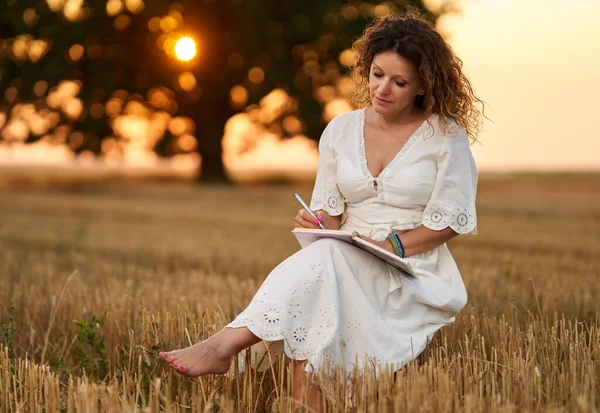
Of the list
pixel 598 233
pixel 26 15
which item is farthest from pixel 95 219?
pixel 26 15

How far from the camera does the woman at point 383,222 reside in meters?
3.25

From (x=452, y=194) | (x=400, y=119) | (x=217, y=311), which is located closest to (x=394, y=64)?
(x=400, y=119)

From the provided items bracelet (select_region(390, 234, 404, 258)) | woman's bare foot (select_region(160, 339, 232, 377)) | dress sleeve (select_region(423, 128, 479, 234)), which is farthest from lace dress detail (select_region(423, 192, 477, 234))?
woman's bare foot (select_region(160, 339, 232, 377))

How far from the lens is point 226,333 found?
129 inches

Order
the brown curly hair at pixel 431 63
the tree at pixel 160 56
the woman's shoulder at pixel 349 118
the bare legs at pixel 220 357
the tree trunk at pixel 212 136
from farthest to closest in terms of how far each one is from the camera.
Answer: the tree trunk at pixel 212 136 → the tree at pixel 160 56 → the woman's shoulder at pixel 349 118 → the brown curly hair at pixel 431 63 → the bare legs at pixel 220 357

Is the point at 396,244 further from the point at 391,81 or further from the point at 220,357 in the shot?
the point at 220,357

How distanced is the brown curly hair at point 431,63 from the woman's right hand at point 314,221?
0.69 meters

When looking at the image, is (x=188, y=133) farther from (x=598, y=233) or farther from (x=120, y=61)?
(x=598, y=233)

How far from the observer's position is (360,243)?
3268 millimetres

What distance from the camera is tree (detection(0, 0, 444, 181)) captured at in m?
19.8

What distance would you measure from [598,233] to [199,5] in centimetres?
1227

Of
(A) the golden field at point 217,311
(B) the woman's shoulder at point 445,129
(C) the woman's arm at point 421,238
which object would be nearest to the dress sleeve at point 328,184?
(C) the woman's arm at point 421,238

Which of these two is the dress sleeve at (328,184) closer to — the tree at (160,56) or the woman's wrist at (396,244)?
the woman's wrist at (396,244)

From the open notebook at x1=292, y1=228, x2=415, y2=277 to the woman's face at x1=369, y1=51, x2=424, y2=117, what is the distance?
0.71m
